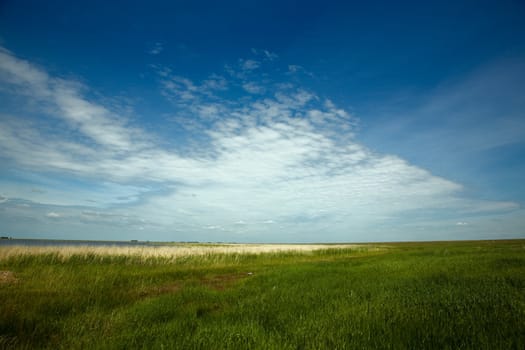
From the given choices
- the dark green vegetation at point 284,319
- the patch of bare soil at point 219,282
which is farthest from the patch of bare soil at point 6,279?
the patch of bare soil at point 219,282

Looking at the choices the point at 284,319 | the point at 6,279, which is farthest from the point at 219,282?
the point at 6,279

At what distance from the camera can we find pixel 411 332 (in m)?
3.89

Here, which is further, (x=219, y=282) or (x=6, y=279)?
(x=219, y=282)

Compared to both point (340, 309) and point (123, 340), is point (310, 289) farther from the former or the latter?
point (123, 340)

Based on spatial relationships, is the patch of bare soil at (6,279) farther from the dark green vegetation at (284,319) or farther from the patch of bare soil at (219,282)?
the patch of bare soil at (219,282)

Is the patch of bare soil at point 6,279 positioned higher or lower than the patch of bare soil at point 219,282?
higher

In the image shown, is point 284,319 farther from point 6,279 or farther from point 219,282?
point 6,279

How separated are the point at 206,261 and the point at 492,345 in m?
21.5

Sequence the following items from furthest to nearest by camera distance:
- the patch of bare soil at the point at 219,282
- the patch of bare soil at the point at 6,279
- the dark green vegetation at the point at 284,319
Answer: the patch of bare soil at the point at 219,282 → the patch of bare soil at the point at 6,279 → the dark green vegetation at the point at 284,319

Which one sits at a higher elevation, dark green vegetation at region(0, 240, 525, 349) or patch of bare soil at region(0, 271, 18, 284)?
dark green vegetation at region(0, 240, 525, 349)

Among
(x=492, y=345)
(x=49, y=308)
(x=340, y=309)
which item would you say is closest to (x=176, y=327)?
(x=340, y=309)

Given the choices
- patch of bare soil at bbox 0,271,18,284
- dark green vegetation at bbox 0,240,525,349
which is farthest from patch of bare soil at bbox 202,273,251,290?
patch of bare soil at bbox 0,271,18,284

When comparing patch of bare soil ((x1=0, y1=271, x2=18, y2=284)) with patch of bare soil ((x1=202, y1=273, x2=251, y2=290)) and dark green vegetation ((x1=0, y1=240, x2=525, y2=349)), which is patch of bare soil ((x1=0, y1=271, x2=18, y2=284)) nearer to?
dark green vegetation ((x1=0, y1=240, x2=525, y2=349))

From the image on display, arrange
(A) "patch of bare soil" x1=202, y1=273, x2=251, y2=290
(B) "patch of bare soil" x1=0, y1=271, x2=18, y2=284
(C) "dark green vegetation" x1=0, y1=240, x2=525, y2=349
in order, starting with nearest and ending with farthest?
1. (C) "dark green vegetation" x1=0, y1=240, x2=525, y2=349
2. (B) "patch of bare soil" x1=0, y1=271, x2=18, y2=284
3. (A) "patch of bare soil" x1=202, y1=273, x2=251, y2=290
